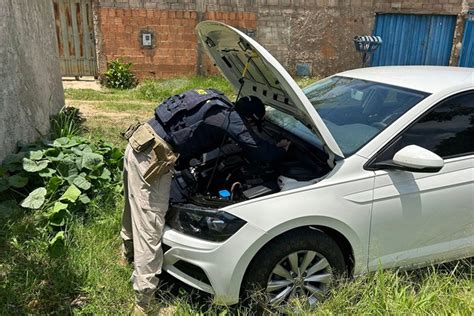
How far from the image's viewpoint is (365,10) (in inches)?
437

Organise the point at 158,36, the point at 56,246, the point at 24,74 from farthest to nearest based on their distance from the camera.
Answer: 1. the point at 158,36
2. the point at 24,74
3. the point at 56,246

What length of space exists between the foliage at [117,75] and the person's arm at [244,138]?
8153 millimetres

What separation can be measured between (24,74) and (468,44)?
11.8 m

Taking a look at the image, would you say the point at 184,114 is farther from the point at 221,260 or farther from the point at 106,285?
the point at 106,285

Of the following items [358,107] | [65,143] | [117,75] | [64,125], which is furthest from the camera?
[117,75]

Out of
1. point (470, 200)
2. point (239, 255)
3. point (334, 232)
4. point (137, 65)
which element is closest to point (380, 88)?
point (470, 200)

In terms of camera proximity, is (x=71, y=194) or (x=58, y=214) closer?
(x=58, y=214)

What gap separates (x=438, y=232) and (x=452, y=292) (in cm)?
39

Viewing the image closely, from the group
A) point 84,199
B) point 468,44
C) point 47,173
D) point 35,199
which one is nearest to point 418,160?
point 84,199

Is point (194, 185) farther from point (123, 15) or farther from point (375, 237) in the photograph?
point (123, 15)

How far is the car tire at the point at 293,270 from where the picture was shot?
244 cm

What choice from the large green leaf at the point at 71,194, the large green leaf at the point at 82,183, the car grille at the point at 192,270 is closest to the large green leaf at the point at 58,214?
the large green leaf at the point at 71,194

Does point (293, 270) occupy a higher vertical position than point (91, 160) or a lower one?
lower

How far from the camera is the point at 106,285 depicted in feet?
9.24
